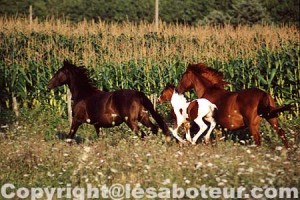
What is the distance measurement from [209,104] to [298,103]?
5.46m

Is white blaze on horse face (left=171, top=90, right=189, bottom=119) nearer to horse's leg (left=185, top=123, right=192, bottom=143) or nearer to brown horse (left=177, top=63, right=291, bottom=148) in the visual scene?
horse's leg (left=185, top=123, right=192, bottom=143)

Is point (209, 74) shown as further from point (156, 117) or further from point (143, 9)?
point (143, 9)

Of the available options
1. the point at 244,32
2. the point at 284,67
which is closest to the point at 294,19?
the point at 244,32

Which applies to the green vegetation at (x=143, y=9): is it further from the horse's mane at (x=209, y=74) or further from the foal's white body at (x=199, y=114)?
the foal's white body at (x=199, y=114)

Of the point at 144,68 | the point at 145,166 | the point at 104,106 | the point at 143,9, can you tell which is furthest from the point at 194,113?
Answer: the point at 143,9

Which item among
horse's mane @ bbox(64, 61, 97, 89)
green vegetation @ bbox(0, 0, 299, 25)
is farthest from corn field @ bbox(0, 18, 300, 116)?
green vegetation @ bbox(0, 0, 299, 25)

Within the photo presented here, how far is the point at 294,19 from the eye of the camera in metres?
39.1

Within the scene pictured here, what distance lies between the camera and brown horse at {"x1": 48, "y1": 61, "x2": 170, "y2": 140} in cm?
1146

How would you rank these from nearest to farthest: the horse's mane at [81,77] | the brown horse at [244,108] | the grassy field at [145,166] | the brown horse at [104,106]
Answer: the grassy field at [145,166] → the brown horse at [244,108] → the brown horse at [104,106] → the horse's mane at [81,77]

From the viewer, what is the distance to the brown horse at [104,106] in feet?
37.6

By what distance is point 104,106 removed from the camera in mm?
11859

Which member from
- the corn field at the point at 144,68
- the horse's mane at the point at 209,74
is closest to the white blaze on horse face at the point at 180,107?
the horse's mane at the point at 209,74

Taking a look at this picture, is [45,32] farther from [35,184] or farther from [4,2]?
[4,2]

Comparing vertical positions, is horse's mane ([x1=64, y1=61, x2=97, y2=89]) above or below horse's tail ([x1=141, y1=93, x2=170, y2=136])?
above
